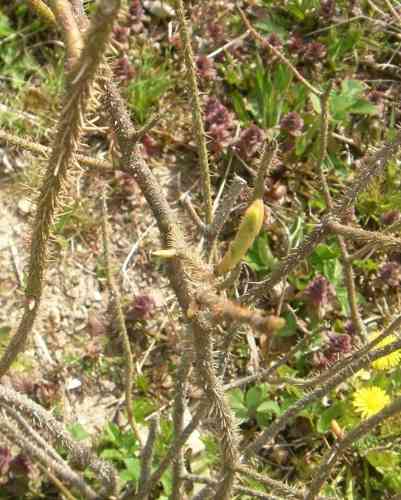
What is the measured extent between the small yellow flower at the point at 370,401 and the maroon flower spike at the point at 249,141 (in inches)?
40.4

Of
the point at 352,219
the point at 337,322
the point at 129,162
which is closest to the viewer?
the point at 129,162

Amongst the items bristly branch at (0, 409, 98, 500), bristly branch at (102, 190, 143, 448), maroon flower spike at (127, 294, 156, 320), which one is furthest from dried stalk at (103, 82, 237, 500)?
maroon flower spike at (127, 294, 156, 320)

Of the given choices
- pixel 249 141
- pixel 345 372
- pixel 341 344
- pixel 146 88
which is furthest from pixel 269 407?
pixel 146 88

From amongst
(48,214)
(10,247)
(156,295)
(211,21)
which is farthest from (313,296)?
(48,214)

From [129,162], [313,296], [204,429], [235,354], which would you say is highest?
[129,162]

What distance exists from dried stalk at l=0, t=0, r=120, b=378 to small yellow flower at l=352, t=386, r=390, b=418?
4.68ft

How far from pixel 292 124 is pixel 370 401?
1.13 meters

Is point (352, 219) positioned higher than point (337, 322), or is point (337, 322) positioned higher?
point (352, 219)

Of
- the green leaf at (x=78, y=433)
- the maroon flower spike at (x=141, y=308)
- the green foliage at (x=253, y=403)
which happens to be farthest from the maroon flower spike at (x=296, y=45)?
the green leaf at (x=78, y=433)

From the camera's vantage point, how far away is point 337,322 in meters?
2.44

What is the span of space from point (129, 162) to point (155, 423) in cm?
76

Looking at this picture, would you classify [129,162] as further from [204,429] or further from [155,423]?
[204,429]

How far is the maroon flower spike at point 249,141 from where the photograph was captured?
8.52 ft

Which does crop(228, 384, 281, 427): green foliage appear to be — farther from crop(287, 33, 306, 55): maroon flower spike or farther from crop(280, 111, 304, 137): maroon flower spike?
crop(287, 33, 306, 55): maroon flower spike
